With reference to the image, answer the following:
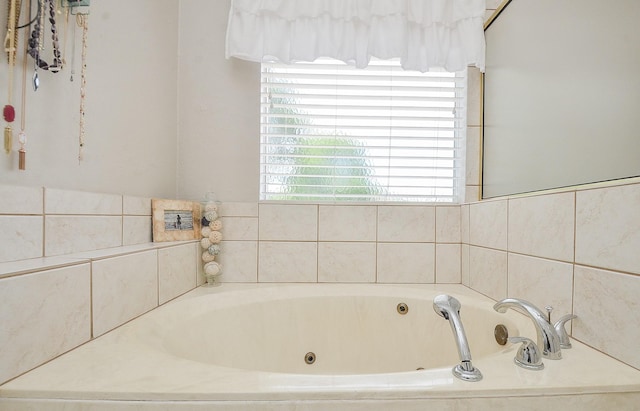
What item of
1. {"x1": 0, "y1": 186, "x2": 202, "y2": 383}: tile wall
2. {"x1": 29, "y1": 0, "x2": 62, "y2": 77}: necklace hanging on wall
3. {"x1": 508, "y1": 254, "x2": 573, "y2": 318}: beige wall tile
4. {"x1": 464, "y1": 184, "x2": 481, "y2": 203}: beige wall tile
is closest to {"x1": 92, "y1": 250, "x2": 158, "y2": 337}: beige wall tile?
{"x1": 0, "y1": 186, "x2": 202, "y2": 383}: tile wall

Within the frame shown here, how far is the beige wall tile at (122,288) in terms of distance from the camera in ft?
2.50

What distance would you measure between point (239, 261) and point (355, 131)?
0.85 metres

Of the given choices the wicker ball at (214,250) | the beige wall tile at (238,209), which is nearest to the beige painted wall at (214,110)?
the beige wall tile at (238,209)

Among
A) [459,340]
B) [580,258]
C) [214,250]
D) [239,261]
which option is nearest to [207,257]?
[214,250]

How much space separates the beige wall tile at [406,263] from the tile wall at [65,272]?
93 cm

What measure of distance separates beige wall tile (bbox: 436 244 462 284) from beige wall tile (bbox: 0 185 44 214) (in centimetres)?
146

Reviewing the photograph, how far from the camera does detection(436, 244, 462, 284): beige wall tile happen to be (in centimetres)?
149

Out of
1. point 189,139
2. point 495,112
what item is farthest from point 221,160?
point 495,112

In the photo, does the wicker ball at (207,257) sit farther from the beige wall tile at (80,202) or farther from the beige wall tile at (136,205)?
the beige wall tile at (80,202)

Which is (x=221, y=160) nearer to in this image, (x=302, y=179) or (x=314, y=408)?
(x=302, y=179)

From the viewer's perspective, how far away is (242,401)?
0.54 meters

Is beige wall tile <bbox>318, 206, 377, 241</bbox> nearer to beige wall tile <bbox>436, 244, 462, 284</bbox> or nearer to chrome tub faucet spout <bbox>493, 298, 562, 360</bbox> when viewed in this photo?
beige wall tile <bbox>436, 244, 462, 284</bbox>

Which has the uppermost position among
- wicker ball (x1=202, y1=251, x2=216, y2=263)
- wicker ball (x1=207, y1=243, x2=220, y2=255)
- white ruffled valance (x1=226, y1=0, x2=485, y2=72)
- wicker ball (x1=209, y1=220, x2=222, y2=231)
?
white ruffled valance (x1=226, y1=0, x2=485, y2=72)

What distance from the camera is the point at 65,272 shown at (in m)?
0.66
